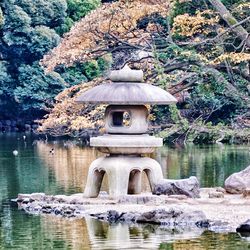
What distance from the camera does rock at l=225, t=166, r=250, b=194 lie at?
939 inches

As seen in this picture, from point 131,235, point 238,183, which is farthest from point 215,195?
point 131,235

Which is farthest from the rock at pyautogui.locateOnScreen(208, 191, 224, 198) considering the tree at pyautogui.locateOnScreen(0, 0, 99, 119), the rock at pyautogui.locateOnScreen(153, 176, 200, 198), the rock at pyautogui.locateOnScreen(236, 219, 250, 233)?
the tree at pyautogui.locateOnScreen(0, 0, 99, 119)

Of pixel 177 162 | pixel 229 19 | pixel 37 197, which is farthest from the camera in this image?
pixel 177 162

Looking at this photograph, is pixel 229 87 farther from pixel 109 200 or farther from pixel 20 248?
pixel 20 248

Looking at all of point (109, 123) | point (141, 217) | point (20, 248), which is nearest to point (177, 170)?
point (109, 123)

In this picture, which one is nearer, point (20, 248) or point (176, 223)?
point (20, 248)

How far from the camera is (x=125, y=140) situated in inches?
917

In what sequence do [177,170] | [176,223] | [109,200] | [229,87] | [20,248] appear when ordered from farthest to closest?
1. [177,170]
2. [229,87]
3. [109,200]
4. [176,223]
5. [20,248]

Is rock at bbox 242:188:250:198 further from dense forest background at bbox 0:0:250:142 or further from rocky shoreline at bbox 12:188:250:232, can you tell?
dense forest background at bbox 0:0:250:142

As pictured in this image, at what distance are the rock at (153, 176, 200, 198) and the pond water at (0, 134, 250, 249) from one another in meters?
2.92

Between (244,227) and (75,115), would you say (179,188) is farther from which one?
(75,115)

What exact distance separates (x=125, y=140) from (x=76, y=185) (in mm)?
4677

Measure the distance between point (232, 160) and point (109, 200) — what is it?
45.3 ft

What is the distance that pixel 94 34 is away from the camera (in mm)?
29875
